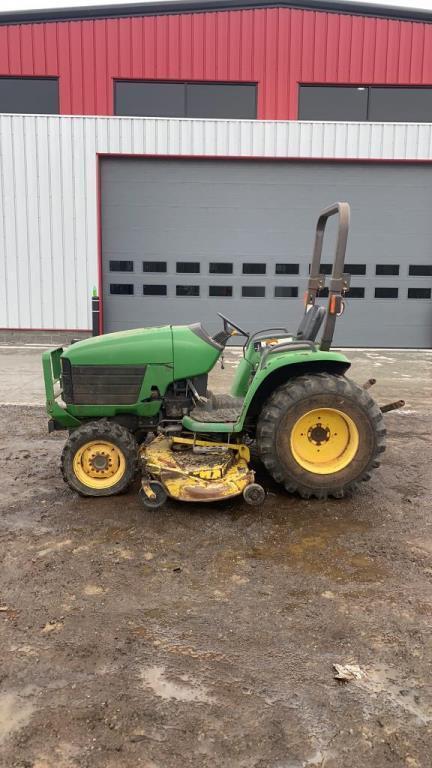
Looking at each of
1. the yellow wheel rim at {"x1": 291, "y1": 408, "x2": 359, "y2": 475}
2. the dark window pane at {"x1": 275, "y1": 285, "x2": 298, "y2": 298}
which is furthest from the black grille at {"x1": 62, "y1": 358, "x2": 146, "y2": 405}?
the dark window pane at {"x1": 275, "y1": 285, "x2": 298, "y2": 298}

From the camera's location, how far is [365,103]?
11.9 m

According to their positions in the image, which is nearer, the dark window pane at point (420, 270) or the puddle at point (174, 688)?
the puddle at point (174, 688)

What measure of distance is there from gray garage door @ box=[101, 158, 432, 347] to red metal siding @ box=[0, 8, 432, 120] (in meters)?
1.58

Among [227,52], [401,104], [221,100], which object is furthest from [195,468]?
[401,104]

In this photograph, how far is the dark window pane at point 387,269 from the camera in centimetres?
1184

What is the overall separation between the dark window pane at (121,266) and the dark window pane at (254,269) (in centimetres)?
234

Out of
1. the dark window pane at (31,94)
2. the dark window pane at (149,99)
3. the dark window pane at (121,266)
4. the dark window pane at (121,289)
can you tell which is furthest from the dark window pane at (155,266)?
the dark window pane at (31,94)

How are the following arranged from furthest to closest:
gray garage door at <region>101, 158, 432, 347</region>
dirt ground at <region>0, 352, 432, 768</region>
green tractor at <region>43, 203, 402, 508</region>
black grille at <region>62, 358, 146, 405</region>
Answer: gray garage door at <region>101, 158, 432, 347</region>
black grille at <region>62, 358, 146, 405</region>
green tractor at <region>43, 203, 402, 508</region>
dirt ground at <region>0, 352, 432, 768</region>

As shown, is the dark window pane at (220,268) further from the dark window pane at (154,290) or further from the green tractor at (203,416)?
the green tractor at (203,416)

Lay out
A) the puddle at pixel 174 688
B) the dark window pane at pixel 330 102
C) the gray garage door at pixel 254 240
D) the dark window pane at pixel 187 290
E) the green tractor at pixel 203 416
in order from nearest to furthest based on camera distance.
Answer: the puddle at pixel 174 688
the green tractor at pixel 203 416
the gray garage door at pixel 254 240
the dark window pane at pixel 330 102
the dark window pane at pixel 187 290

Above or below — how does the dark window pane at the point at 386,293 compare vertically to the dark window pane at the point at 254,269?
below

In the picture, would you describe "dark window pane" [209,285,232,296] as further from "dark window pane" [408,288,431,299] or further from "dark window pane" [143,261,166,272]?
"dark window pane" [408,288,431,299]

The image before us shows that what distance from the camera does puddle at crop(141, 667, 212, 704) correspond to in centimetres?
212

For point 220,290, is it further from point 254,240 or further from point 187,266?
point 254,240
